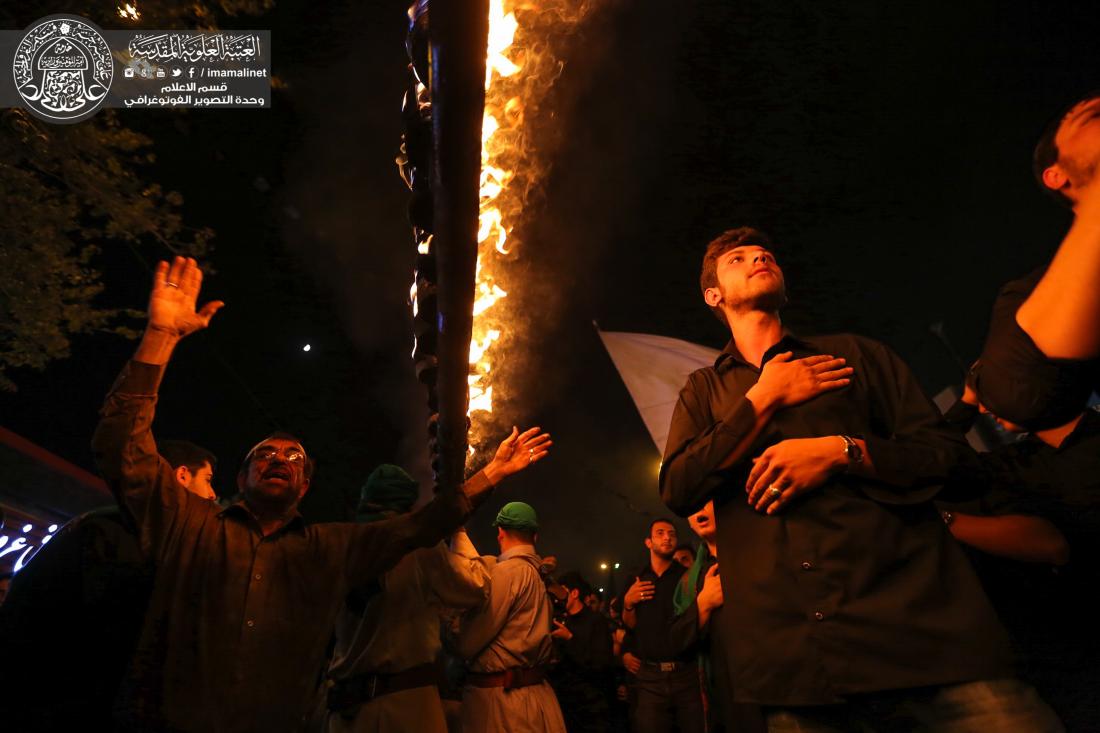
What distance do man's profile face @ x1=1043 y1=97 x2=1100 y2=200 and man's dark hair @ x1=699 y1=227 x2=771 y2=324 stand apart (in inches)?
49.4

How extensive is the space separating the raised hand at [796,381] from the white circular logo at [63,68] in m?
9.30

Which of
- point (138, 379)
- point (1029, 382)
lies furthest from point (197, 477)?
point (1029, 382)

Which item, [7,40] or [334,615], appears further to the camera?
[7,40]

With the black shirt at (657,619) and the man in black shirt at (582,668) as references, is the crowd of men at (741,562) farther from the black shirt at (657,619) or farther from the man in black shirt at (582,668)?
Answer: the man in black shirt at (582,668)

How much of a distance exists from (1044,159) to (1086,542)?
167 centimetres

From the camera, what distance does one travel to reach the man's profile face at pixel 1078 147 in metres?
1.44

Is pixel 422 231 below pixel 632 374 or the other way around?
below

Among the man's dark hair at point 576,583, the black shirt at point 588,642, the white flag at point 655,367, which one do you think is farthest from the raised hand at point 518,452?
the white flag at point 655,367

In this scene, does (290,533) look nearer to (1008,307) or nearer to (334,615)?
(334,615)

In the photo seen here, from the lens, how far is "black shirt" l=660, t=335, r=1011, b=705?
5.32ft

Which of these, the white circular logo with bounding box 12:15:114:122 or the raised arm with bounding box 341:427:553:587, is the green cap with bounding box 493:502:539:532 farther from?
the white circular logo with bounding box 12:15:114:122

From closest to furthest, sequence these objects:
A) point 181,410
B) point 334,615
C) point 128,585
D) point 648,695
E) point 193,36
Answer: point 128,585, point 334,615, point 648,695, point 193,36, point 181,410

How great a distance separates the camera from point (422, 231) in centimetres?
342

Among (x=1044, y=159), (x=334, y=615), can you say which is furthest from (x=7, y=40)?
(x=1044, y=159)
